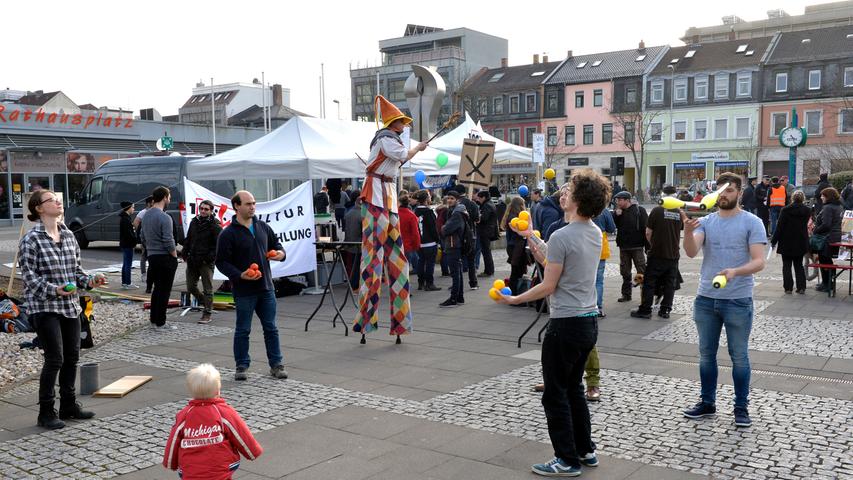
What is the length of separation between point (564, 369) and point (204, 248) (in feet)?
24.3

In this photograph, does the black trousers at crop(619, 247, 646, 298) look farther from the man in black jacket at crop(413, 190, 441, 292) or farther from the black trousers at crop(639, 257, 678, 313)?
the man in black jacket at crop(413, 190, 441, 292)

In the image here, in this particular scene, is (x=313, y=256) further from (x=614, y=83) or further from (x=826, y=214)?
(x=614, y=83)

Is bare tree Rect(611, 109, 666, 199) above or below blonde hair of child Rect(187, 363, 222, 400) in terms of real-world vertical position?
above

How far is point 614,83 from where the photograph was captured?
58.2 m

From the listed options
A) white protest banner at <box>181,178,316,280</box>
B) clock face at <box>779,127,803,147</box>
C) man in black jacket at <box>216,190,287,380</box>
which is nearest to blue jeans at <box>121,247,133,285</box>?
white protest banner at <box>181,178,316,280</box>

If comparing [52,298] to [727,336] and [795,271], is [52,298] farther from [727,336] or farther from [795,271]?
[795,271]

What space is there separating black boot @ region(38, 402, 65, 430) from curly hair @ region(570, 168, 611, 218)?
4.19m

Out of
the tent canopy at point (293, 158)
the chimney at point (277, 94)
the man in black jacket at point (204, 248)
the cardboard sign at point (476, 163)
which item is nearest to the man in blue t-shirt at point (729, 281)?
the man in black jacket at point (204, 248)

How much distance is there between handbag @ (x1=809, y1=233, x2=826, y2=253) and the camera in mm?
12461

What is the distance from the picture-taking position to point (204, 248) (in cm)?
1070

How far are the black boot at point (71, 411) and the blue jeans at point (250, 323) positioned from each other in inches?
61.4

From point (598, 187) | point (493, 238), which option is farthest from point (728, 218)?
point (493, 238)

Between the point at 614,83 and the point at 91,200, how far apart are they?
148 feet

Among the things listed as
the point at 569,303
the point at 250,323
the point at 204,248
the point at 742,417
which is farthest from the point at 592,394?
the point at 204,248
